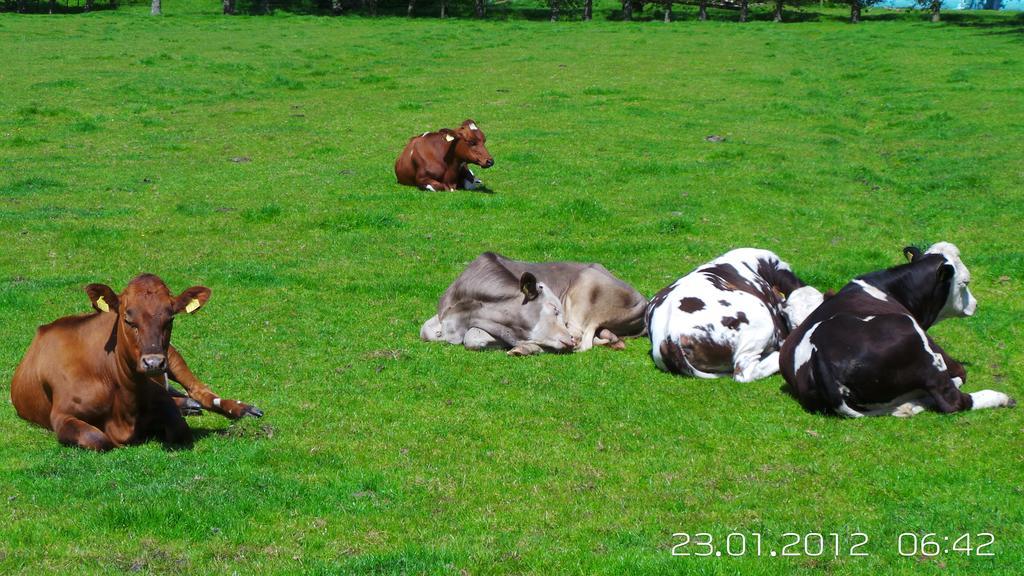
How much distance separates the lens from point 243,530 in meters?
6.66

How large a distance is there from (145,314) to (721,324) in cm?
558

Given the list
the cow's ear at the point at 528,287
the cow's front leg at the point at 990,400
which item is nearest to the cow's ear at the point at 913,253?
the cow's front leg at the point at 990,400

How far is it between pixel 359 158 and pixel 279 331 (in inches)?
453

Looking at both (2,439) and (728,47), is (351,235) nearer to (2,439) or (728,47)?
(2,439)

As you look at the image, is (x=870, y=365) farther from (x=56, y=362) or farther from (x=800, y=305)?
(x=56, y=362)

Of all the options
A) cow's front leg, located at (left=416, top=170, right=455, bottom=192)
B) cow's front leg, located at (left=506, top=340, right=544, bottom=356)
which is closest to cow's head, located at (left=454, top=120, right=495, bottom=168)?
cow's front leg, located at (left=416, top=170, right=455, bottom=192)

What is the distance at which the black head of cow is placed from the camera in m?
7.68

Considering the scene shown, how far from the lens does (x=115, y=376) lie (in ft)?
27.2

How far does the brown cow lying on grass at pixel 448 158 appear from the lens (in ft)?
66.3

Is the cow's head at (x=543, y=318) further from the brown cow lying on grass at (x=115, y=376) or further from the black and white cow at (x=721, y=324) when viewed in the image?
the brown cow lying on grass at (x=115, y=376)

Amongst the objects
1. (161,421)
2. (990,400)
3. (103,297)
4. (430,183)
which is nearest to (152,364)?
(103,297)

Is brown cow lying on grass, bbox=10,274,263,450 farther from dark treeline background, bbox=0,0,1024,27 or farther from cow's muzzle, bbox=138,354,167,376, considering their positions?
dark treeline background, bbox=0,0,1024,27

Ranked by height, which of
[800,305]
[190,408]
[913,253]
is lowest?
[190,408]

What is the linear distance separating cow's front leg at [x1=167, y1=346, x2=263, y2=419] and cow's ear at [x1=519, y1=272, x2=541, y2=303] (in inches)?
148
